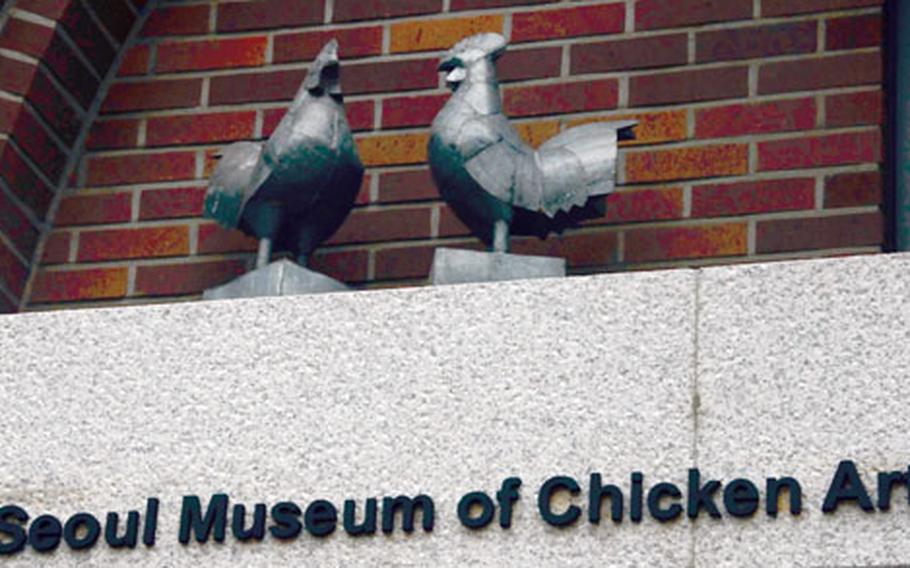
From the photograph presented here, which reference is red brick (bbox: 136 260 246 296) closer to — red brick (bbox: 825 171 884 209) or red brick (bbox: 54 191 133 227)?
red brick (bbox: 54 191 133 227)

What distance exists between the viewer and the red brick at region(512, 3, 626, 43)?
17.2ft

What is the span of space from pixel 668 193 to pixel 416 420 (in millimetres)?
1006

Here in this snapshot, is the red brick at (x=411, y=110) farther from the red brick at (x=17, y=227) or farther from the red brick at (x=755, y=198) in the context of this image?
the red brick at (x=17, y=227)

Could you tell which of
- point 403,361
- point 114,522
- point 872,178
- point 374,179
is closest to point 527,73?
point 374,179

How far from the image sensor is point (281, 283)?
A: 4.61m

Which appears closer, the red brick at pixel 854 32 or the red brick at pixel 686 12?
the red brick at pixel 854 32

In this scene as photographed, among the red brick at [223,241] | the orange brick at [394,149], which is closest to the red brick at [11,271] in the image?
the red brick at [223,241]

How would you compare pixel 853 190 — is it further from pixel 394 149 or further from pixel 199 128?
pixel 199 128

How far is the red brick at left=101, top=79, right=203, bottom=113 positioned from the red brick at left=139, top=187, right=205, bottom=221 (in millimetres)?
227

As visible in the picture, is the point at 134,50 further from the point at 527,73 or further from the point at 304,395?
the point at 304,395

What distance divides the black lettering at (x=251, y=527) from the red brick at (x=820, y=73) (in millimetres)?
1514

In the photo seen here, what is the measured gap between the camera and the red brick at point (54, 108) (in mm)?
5320

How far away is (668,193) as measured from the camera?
499cm

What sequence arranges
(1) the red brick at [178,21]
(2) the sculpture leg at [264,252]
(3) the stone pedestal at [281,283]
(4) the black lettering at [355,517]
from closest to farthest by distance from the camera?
(4) the black lettering at [355,517] → (3) the stone pedestal at [281,283] → (2) the sculpture leg at [264,252] → (1) the red brick at [178,21]
